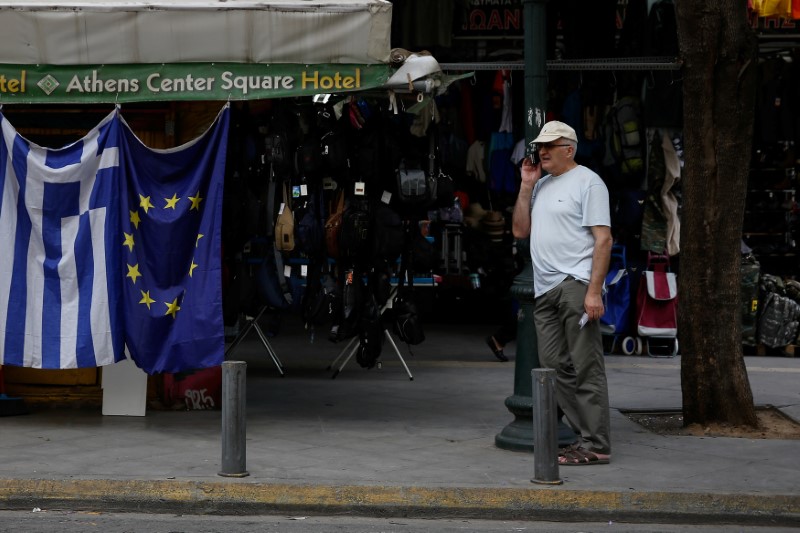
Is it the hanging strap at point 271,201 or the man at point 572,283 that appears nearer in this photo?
the man at point 572,283

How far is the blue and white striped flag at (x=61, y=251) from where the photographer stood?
29.5 ft

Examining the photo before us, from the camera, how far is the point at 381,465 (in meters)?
8.03

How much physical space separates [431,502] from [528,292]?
190cm

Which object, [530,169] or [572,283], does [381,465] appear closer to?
[572,283]

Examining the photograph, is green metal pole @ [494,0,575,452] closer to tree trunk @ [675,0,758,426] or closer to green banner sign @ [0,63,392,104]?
green banner sign @ [0,63,392,104]

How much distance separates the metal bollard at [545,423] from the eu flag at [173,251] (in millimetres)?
2700

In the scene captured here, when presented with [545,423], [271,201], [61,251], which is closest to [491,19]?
[271,201]

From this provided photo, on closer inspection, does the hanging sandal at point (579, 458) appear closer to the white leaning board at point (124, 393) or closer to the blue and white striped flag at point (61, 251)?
the blue and white striped flag at point (61, 251)

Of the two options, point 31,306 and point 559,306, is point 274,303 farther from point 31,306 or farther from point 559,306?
point 559,306

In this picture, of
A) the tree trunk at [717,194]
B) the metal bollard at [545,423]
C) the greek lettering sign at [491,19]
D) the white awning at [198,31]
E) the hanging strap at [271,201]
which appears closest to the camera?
the metal bollard at [545,423]

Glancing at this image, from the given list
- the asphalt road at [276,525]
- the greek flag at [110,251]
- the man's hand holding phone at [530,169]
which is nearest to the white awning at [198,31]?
the greek flag at [110,251]

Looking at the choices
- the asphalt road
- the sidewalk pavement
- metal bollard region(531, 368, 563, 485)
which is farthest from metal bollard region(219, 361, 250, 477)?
metal bollard region(531, 368, 563, 485)

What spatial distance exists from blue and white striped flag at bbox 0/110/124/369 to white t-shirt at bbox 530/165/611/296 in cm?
311

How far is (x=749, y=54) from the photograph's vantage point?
9.25 m
